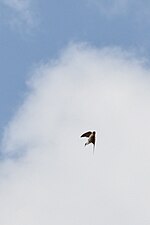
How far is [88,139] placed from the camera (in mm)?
88125
